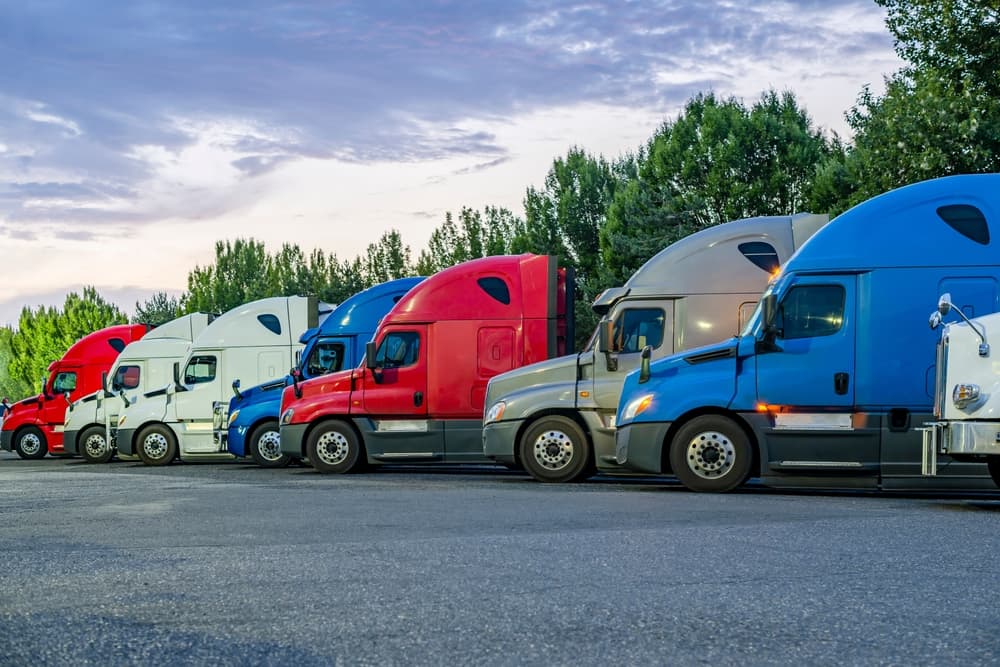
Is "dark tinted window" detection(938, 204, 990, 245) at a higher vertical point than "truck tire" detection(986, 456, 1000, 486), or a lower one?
higher

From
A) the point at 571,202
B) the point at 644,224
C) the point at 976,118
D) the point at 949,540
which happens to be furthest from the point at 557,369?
the point at 571,202

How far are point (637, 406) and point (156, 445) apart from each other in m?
13.2

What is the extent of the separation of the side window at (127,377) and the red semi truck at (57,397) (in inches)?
120

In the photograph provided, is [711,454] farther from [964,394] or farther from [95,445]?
[95,445]

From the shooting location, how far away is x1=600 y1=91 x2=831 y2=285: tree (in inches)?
1618

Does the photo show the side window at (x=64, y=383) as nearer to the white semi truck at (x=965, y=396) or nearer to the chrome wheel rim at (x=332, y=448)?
the chrome wheel rim at (x=332, y=448)

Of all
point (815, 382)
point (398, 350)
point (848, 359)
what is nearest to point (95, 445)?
point (398, 350)

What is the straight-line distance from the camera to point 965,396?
11523 mm

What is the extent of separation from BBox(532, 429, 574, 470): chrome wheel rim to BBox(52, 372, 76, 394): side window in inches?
669

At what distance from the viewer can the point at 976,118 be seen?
2288 cm

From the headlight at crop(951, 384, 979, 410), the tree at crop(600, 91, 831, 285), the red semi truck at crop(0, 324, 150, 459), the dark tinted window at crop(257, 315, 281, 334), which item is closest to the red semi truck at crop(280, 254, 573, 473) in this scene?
the dark tinted window at crop(257, 315, 281, 334)

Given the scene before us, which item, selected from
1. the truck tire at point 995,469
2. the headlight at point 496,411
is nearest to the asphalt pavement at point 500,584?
the truck tire at point 995,469

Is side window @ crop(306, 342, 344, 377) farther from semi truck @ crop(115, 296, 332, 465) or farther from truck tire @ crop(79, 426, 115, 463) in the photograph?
truck tire @ crop(79, 426, 115, 463)

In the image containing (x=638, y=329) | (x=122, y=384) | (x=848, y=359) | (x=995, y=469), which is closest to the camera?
(x=995, y=469)
